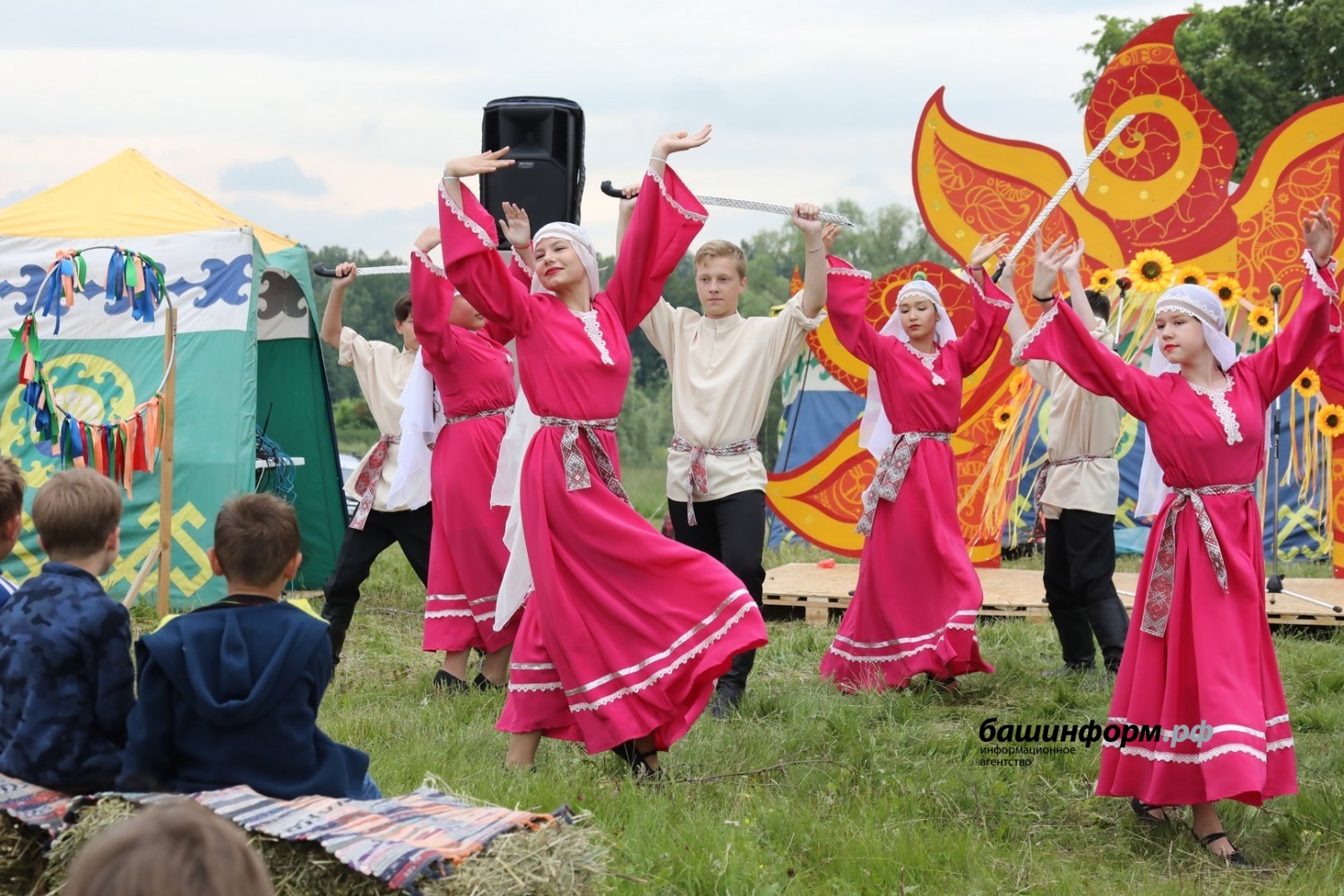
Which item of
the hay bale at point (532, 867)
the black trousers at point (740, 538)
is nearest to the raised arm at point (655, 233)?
the black trousers at point (740, 538)

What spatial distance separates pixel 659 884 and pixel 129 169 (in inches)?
284

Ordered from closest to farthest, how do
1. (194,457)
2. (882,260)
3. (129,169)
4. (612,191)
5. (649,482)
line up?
(612,191) < (194,457) < (129,169) < (649,482) < (882,260)

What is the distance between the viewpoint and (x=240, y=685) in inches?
111

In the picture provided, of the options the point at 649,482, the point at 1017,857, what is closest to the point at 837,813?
the point at 1017,857

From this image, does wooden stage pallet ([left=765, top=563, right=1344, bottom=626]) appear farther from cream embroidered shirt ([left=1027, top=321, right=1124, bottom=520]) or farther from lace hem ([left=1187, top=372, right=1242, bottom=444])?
lace hem ([left=1187, top=372, right=1242, bottom=444])

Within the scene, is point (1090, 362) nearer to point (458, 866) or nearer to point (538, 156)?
point (458, 866)

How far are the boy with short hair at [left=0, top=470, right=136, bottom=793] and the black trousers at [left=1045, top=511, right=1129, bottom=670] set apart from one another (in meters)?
4.23

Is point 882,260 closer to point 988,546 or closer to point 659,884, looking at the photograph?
point 988,546

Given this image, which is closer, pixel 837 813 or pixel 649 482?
pixel 837 813

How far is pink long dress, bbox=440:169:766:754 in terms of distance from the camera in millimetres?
4266

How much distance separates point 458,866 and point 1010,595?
228 inches

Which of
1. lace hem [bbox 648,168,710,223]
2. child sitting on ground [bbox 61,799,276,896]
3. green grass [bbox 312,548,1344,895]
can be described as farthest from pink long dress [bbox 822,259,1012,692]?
child sitting on ground [bbox 61,799,276,896]

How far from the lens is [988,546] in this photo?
872 centimetres

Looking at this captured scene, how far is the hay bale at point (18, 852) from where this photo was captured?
116 inches
